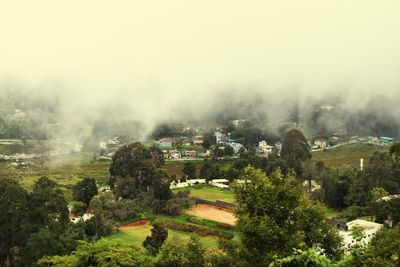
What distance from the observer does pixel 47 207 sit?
2488cm

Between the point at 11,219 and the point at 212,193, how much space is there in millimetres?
25010

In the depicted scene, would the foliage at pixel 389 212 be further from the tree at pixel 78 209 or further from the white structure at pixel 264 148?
the white structure at pixel 264 148

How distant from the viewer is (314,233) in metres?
16.0

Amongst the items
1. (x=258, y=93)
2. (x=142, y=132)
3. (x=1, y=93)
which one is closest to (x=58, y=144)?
(x=142, y=132)

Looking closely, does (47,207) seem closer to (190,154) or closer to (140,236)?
(140,236)

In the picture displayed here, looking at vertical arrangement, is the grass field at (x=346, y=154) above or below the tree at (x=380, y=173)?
below

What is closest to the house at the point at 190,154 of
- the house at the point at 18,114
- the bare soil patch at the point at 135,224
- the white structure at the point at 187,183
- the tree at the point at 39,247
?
the white structure at the point at 187,183

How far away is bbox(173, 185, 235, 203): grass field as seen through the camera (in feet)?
142

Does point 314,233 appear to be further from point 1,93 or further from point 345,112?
point 1,93

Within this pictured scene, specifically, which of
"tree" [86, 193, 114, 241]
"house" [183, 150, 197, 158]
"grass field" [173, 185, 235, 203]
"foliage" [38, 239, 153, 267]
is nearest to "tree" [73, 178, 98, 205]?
"tree" [86, 193, 114, 241]

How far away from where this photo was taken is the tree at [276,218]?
50.6ft

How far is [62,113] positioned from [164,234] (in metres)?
77.4

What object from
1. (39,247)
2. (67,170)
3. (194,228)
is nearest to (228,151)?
(67,170)

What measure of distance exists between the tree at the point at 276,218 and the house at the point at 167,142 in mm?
62666
